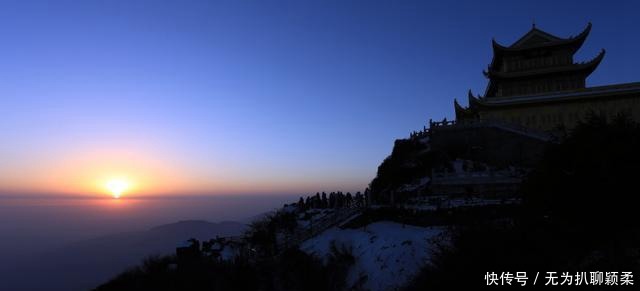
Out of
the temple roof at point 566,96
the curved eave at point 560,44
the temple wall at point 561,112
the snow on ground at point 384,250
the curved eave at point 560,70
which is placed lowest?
the snow on ground at point 384,250

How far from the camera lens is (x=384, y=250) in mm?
18750

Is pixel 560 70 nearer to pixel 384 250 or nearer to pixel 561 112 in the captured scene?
pixel 561 112

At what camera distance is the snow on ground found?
54.6 ft

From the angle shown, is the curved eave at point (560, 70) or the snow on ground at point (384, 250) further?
the curved eave at point (560, 70)

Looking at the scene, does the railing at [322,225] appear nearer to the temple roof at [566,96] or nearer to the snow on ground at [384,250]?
the snow on ground at [384,250]

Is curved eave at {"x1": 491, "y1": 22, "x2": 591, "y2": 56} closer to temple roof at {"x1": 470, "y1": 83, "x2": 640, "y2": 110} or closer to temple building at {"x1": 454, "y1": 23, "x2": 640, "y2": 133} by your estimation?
temple building at {"x1": 454, "y1": 23, "x2": 640, "y2": 133}

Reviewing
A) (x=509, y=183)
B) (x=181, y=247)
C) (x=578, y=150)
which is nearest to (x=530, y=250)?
(x=578, y=150)

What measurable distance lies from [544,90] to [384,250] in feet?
102

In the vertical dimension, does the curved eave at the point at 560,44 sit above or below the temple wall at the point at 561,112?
above

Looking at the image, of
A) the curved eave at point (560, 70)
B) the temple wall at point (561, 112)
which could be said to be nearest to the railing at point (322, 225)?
the temple wall at point (561, 112)

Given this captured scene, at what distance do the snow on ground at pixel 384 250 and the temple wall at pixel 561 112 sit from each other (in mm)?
19360

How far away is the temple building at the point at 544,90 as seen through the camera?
34625 millimetres

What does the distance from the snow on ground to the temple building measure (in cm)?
1480

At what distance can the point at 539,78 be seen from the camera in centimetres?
4172
